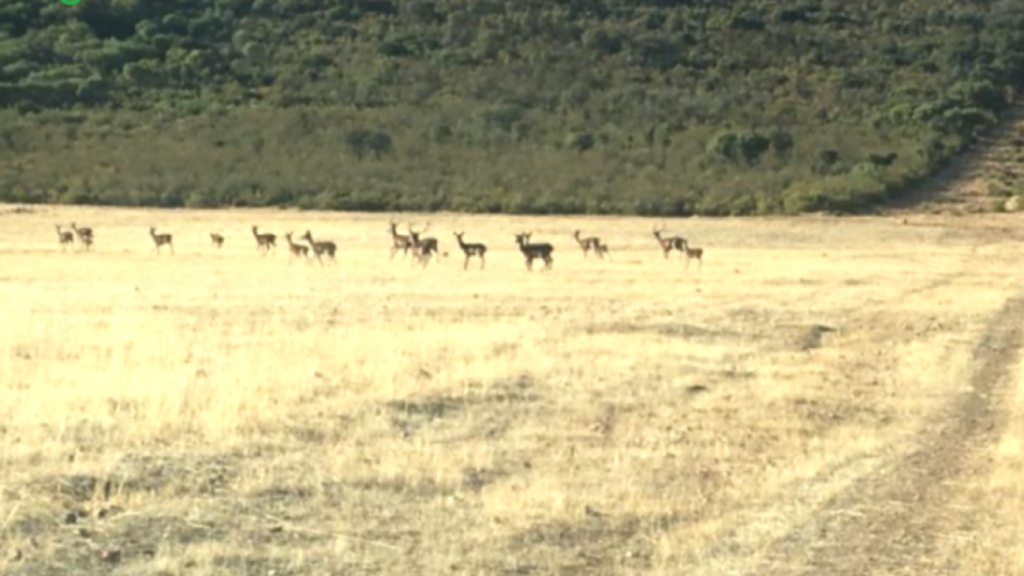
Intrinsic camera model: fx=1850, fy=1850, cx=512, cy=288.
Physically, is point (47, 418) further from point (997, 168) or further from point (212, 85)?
point (212, 85)

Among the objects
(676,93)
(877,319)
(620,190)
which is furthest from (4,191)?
(877,319)

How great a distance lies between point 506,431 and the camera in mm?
14148

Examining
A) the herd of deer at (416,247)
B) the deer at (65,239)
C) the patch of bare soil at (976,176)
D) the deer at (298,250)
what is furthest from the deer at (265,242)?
the patch of bare soil at (976,176)

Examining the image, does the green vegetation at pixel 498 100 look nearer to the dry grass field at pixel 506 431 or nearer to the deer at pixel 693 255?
the deer at pixel 693 255

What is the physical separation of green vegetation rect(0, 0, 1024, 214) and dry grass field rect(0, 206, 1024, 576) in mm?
25948

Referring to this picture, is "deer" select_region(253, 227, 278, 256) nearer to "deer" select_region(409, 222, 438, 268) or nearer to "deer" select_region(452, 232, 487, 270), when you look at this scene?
"deer" select_region(409, 222, 438, 268)

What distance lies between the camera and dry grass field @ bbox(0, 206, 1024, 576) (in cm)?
1023

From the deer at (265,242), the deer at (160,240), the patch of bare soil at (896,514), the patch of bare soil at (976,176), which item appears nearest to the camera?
the patch of bare soil at (896,514)

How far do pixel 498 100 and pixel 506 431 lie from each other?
172ft

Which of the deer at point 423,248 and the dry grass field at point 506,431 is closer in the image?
the dry grass field at point 506,431

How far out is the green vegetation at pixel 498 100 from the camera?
55531mm

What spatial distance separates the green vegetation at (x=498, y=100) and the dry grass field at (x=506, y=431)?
25948mm

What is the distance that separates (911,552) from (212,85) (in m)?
60.3

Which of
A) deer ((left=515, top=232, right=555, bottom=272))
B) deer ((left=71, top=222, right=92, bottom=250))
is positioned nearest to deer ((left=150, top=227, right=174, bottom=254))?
deer ((left=71, top=222, right=92, bottom=250))
